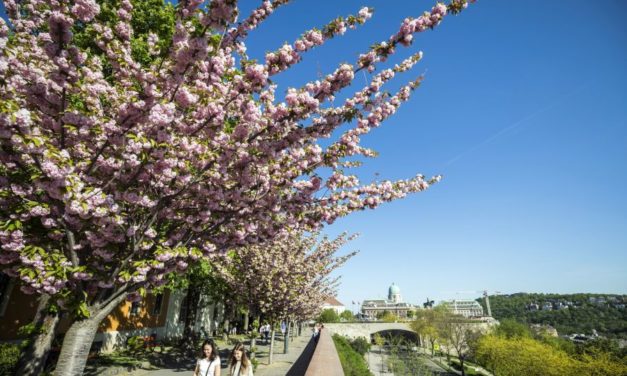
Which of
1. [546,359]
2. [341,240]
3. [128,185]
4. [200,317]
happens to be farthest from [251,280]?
[546,359]

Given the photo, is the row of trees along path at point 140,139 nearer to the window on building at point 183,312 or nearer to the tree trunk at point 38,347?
the tree trunk at point 38,347

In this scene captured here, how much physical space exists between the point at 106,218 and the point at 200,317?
1224 inches

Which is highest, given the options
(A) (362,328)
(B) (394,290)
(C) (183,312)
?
(B) (394,290)

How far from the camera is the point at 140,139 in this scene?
3.94 metres

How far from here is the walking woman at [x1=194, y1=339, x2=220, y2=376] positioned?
680 centimetres

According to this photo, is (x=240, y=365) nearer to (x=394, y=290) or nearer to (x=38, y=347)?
(x=38, y=347)

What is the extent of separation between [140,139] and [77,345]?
3.10 m

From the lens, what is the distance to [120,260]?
4.73 m

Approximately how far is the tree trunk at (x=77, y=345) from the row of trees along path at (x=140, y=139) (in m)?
0.01

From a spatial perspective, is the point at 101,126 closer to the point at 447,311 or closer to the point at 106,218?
the point at 106,218

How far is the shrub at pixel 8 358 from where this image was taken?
9.31 meters

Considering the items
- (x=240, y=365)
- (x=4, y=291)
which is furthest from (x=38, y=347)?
(x=4, y=291)

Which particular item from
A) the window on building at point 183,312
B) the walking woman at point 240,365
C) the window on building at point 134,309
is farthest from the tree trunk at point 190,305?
the walking woman at point 240,365

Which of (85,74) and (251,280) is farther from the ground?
(85,74)
